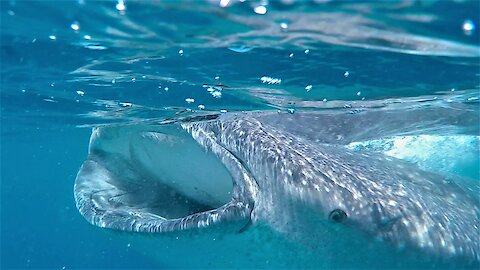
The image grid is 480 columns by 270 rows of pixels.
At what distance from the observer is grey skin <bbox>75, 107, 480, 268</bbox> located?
4.16m

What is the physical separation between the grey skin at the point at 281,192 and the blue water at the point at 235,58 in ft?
0.90

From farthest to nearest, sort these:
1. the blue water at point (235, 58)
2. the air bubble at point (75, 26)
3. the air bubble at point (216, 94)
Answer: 1. the air bubble at point (216, 94)
2. the air bubble at point (75, 26)
3. the blue water at point (235, 58)

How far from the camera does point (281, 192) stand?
434 cm

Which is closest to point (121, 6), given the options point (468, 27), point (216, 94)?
point (216, 94)

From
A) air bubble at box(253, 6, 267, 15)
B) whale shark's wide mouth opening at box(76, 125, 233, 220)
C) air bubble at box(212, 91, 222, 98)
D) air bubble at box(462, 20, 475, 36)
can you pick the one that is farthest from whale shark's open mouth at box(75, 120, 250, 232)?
air bubble at box(462, 20, 475, 36)

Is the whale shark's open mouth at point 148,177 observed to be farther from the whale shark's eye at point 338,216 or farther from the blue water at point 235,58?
the whale shark's eye at point 338,216

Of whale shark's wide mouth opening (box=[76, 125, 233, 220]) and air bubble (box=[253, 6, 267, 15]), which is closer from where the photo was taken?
air bubble (box=[253, 6, 267, 15])

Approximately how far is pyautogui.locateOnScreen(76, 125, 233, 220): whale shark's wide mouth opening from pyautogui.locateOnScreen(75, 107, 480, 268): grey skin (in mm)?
16

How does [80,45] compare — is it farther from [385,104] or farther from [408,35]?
[385,104]

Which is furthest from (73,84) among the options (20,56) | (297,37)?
(297,37)

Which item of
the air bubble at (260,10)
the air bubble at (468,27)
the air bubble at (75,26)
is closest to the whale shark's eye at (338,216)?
the air bubble at (260,10)

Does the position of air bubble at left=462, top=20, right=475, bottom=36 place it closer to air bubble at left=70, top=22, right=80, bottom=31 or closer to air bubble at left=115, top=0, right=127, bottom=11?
air bubble at left=115, top=0, right=127, bottom=11

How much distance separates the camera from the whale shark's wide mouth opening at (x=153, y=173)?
5863 mm

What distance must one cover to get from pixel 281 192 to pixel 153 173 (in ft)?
9.81
